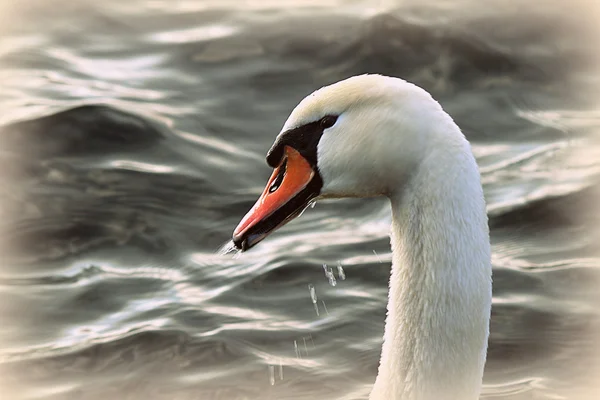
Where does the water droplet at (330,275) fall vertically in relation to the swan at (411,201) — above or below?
above

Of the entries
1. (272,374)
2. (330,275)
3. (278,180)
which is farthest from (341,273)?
(278,180)

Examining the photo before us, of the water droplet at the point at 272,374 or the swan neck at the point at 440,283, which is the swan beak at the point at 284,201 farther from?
the water droplet at the point at 272,374

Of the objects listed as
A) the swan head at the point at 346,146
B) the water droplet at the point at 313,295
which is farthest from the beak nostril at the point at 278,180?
the water droplet at the point at 313,295

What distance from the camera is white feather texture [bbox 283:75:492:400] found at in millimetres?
3234

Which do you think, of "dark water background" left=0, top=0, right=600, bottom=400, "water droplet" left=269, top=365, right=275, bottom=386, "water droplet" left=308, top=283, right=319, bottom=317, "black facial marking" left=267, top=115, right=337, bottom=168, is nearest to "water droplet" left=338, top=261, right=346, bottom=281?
"dark water background" left=0, top=0, right=600, bottom=400

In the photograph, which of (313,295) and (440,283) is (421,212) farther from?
(313,295)

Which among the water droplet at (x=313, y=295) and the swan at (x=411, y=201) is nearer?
the swan at (x=411, y=201)

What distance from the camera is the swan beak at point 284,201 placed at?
3.45 metres

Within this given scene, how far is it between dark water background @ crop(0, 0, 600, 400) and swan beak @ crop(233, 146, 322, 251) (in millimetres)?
2079

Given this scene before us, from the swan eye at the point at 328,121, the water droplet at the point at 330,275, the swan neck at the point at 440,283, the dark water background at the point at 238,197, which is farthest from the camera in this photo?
the water droplet at the point at 330,275

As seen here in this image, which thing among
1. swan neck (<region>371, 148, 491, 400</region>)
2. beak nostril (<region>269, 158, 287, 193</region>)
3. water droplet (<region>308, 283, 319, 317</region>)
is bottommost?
swan neck (<region>371, 148, 491, 400</region>)

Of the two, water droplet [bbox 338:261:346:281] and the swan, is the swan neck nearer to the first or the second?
the swan

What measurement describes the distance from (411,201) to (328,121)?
0.36 m

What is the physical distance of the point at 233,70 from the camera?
9039 mm
